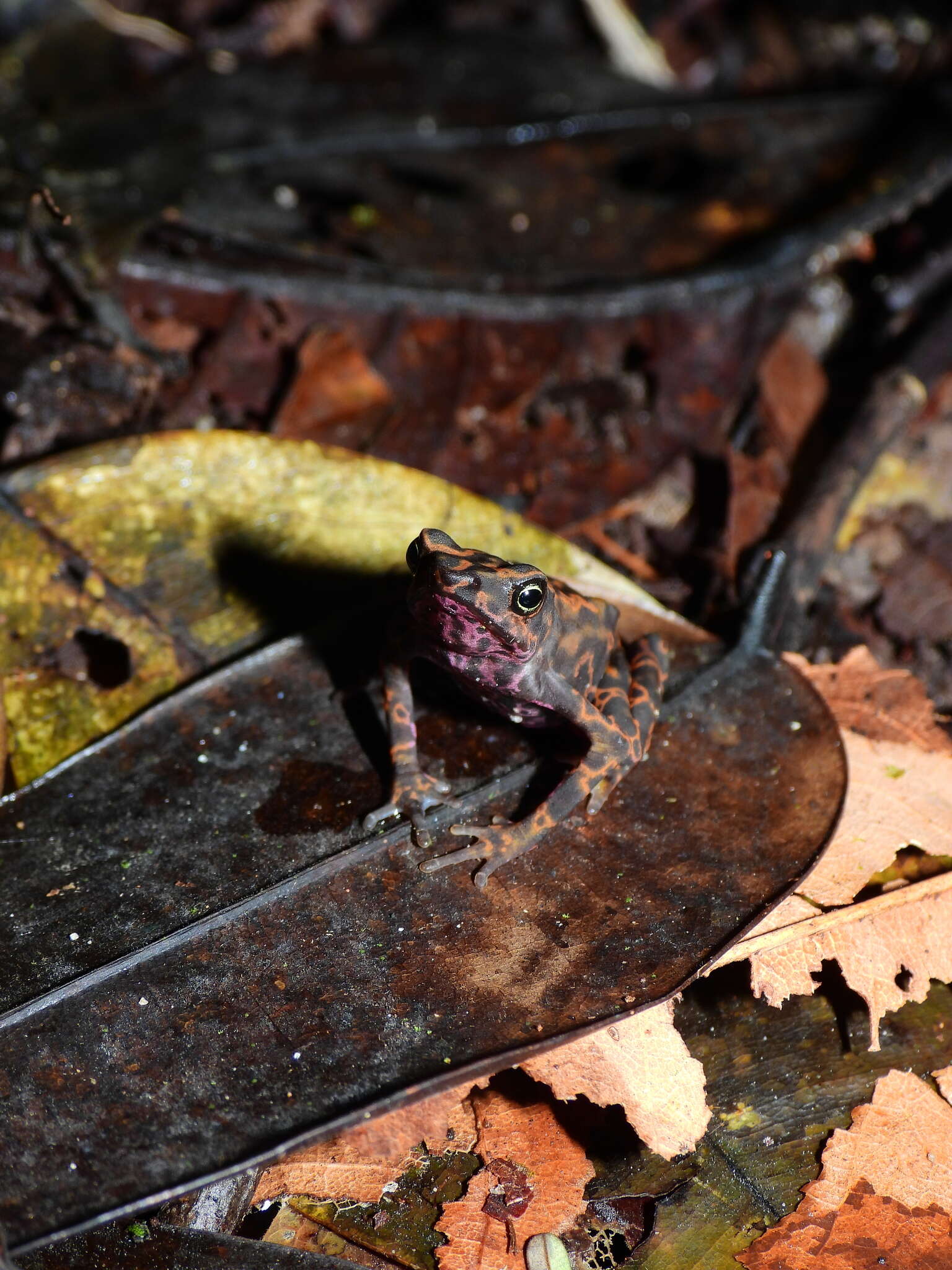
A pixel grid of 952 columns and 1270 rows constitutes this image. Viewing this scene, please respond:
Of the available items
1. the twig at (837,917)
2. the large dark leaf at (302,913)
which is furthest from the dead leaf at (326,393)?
the twig at (837,917)

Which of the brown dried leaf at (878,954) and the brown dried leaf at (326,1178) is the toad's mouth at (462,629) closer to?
the brown dried leaf at (878,954)

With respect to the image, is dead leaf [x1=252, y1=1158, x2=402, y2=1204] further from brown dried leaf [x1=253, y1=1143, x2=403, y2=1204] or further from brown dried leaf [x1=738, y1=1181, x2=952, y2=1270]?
brown dried leaf [x1=738, y1=1181, x2=952, y2=1270]

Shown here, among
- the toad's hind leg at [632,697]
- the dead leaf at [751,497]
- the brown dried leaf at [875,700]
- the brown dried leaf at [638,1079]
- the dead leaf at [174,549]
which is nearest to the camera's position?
the brown dried leaf at [638,1079]

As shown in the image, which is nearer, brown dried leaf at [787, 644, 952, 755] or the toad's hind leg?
the toad's hind leg

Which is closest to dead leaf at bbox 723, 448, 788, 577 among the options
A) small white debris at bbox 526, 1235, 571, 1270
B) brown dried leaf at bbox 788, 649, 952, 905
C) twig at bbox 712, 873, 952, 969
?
brown dried leaf at bbox 788, 649, 952, 905

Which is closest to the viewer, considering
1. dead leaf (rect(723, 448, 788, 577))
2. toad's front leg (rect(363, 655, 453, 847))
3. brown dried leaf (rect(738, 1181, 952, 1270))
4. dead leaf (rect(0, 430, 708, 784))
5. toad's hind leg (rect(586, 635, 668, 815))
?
brown dried leaf (rect(738, 1181, 952, 1270))

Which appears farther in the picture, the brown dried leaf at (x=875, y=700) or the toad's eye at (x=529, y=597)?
the brown dried leaf at (x=875, y=700)
